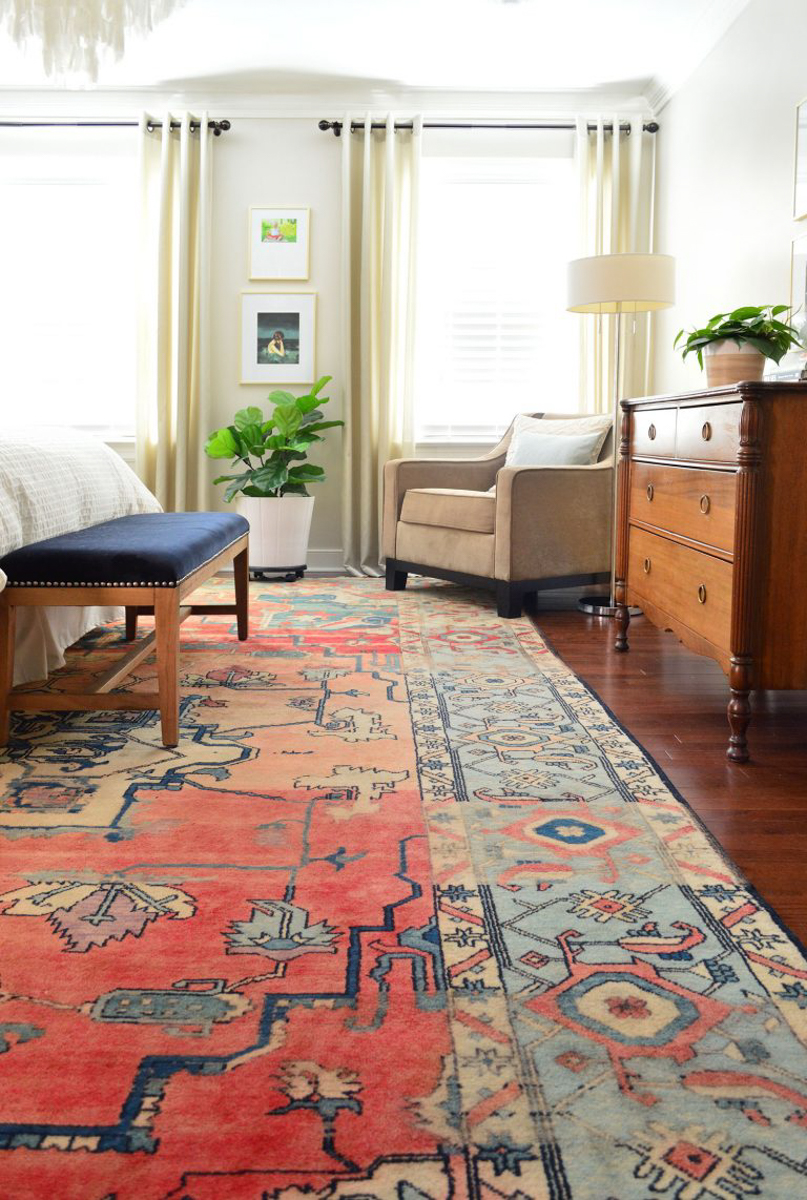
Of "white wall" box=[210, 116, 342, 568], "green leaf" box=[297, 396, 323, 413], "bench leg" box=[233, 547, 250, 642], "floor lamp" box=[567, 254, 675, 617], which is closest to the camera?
"bench leg" box=[233, 547, 250, 642]

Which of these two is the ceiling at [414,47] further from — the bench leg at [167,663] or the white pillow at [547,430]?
the bench leg at [167,663]

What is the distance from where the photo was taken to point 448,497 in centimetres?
509

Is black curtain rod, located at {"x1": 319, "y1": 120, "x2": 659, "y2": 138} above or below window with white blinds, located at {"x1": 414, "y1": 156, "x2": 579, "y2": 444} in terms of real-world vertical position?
above

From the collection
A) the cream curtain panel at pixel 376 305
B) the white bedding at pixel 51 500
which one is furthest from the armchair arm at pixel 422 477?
the white bedding at pixel 51 500

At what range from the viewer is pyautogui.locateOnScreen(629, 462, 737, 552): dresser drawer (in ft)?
8.89

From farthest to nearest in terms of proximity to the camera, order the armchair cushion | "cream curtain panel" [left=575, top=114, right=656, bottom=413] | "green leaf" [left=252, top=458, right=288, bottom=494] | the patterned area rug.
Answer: "cream curtain panel" [left=575, top=114, right=656, bottom=413], "green leaf" [left=252, top=458, right=288, bottom=494], the armchair cushion, the patterned area rug

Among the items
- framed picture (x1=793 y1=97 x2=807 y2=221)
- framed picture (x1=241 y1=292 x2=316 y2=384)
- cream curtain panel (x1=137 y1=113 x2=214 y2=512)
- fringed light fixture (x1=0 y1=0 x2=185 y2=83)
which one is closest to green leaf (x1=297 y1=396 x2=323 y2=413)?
framed picture (x1=241 y1=292 x2=316 y2=384)

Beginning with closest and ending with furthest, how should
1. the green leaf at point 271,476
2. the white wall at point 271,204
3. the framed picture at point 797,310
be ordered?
the framed picture at point 797,310
the green leaf at point 271,476
the white wall at point 271,204

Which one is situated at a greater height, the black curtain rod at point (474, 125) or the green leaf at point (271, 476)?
the black curtain rod at point (474, 125)

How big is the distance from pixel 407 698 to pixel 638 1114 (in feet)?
6.76

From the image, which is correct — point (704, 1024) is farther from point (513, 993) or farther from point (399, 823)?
point (399, 823)

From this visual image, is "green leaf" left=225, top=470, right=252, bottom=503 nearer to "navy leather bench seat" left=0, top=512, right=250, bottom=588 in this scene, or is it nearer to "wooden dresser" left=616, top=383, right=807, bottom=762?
"navy leather bench seat" left=0, top=512, right=250, bottom=588

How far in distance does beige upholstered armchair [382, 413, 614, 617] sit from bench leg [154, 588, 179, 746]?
2.30 m

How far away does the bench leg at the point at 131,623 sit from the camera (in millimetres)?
3901
